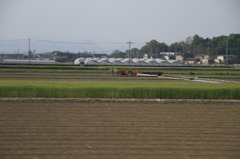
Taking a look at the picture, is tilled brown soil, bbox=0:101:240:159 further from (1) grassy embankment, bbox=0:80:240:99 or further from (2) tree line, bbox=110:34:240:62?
(2) tree line, bbox=110:34:240:62

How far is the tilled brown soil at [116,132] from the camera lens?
837cm

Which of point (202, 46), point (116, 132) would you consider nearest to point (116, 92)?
point (116, 132)

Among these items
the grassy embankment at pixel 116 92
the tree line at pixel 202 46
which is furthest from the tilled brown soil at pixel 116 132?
the tree line at pixel 202 46

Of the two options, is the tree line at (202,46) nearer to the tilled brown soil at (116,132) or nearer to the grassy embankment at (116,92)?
the grassy embankment at (116,92)

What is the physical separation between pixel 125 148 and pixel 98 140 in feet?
3.51

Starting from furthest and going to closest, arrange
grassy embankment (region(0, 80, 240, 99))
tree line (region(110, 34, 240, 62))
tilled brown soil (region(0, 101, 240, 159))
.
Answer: tree line (region(110, 34, 240, 62))
grassy embankment (region(0, 80, 240, 99))
tilled brown soil (region(0, 101, 240, 159))

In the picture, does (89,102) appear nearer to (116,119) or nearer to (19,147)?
(116,119)

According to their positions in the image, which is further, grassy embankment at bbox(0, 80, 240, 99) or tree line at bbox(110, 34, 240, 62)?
tree line at bbox(110, 34, 240, 62)

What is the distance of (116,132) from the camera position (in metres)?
10.5

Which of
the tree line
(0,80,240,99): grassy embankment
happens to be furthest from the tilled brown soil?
the tree line

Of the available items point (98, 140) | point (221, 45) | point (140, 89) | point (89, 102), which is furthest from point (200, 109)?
point (221, 45)

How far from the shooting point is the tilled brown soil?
329 inches

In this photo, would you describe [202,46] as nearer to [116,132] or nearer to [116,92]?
[116,92]

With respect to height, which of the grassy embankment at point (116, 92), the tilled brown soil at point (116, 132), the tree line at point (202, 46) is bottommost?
the tilled brown soil at point (116, 132)
